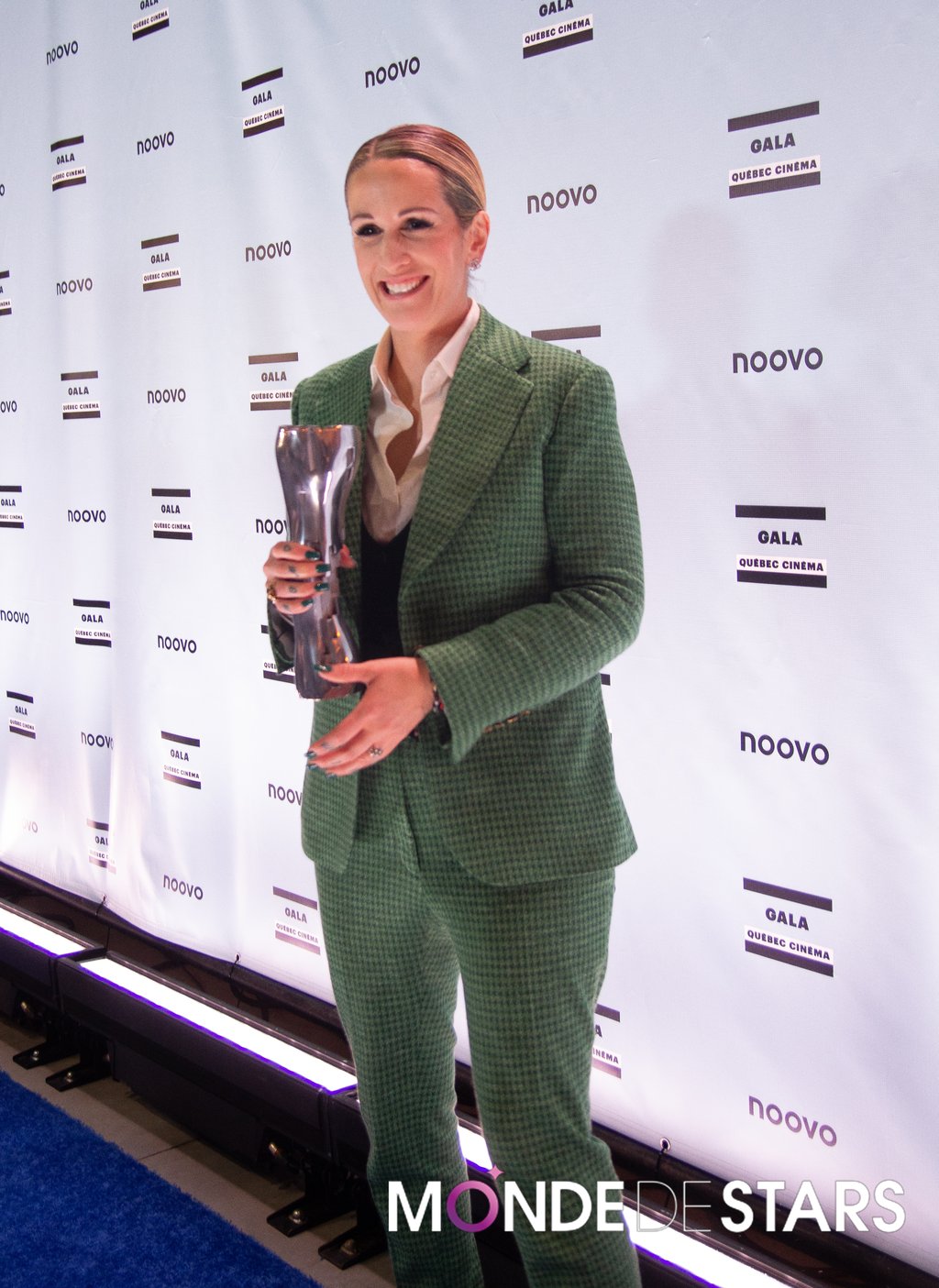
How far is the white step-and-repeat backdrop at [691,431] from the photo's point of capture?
1629 mm

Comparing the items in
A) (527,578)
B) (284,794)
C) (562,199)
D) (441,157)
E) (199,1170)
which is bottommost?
(199,1170)

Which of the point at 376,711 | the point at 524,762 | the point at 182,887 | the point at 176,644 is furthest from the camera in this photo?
the point at 182,887

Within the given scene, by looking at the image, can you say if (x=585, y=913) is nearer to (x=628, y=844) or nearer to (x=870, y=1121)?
(x=628, y=844)

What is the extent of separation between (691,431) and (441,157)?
68cm

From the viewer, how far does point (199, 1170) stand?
220cm

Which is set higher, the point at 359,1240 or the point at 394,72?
the point at 394,72

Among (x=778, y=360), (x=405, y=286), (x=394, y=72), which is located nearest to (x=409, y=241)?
(x=405, y=286)

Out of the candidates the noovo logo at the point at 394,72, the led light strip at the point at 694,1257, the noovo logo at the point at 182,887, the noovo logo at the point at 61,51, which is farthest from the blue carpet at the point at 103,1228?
the noovo logo at the point at 61,51

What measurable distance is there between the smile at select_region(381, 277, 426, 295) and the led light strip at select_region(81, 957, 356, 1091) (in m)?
1.33

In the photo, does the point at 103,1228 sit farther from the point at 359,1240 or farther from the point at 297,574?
the point at 297,574

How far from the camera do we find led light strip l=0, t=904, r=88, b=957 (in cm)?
269

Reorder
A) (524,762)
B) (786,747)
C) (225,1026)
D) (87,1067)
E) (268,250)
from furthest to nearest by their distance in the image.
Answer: (87,1067) → (268,250) → (225,1026) → (786,747) → (524,762)

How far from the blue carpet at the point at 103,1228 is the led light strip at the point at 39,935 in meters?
0.43

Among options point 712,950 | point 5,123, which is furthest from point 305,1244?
point 5,123
